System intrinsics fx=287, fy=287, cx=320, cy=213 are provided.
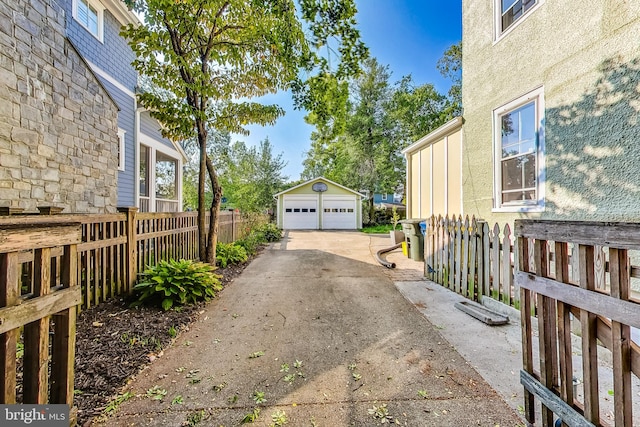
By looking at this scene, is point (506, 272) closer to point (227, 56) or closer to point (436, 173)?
point (436, 173)

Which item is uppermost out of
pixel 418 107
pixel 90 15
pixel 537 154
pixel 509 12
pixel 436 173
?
pixel 418 107

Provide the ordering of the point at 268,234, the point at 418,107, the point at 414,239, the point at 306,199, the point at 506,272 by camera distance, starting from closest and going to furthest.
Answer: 1. the point at 506,272
2. the point at 414,239
3. the point at 268,234
4. the point at 418,107
5. the point at 306,199

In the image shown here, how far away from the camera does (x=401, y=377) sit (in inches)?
95.2

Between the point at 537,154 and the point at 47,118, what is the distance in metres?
8.27

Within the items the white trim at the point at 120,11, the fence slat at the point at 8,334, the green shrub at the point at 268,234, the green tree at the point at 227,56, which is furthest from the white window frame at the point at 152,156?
the fence slat at the point at 8,334

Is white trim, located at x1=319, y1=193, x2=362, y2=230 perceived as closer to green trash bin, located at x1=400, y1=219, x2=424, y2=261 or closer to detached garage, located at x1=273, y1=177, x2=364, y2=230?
detached garage, located at x1=273, y1=177, x2=364, y2=230

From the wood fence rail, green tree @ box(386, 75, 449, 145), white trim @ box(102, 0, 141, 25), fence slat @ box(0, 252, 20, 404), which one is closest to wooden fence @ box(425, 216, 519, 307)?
the wood fence rail

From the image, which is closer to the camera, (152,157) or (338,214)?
(152,157)

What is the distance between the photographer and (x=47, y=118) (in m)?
A: 5.10

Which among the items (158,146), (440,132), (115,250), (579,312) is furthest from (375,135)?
(579,312)

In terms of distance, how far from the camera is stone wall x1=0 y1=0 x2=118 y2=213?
4434 mm

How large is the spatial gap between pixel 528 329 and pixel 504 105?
4.73 metres

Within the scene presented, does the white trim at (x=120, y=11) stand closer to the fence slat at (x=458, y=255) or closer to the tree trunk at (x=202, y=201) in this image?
the tree trunk at (x=202, y=201)

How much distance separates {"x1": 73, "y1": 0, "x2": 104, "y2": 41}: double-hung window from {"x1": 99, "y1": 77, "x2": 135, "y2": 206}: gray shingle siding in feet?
4.29
